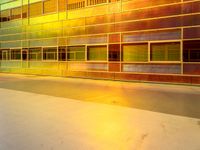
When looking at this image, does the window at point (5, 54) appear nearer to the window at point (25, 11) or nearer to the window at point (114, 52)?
the window at point (25, 11)

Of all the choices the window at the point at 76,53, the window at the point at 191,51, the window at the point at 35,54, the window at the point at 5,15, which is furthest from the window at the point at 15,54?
the window at the point at 191,51

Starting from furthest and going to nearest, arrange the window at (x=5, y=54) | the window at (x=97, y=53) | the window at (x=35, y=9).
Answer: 1. the window at (x=5, y=54)
2. the window at (x=35, y=9)
3. the window at (x=97, y=53)

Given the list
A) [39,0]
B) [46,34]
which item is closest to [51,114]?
[46,34]

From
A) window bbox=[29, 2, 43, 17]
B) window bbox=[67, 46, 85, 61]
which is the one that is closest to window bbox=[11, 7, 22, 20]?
window bbox=[29, 2, 43, 17]

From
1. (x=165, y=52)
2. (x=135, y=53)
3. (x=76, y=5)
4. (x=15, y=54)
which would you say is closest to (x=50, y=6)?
(x=76, y=5)

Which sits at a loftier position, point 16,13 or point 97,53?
point 16,13

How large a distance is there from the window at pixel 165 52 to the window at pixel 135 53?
0.51 meters

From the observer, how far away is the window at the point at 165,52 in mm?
13836

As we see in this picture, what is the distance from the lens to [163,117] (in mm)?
6492

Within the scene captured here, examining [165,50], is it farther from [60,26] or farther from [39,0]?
[39,0]

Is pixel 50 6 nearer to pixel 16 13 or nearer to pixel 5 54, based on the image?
pixel 16 13

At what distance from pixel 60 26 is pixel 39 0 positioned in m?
4.00

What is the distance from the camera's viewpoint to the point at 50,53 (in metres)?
21.4

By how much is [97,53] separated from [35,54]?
25.8ft
